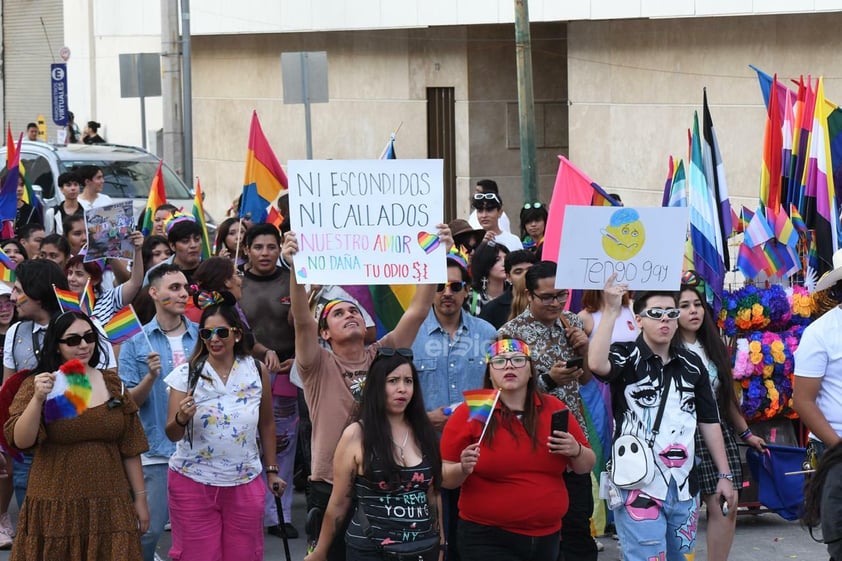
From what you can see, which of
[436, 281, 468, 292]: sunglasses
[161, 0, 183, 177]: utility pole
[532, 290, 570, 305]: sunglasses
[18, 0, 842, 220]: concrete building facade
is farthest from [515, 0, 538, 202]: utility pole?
[532, 290, 570, 305]: sunglasses

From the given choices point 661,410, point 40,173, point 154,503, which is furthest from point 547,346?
point 40,173

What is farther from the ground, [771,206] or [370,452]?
[771,206]

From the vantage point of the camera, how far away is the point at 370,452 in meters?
6.26

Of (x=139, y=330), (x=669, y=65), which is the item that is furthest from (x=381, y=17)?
(x=139, y=330)

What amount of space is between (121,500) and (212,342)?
88cm

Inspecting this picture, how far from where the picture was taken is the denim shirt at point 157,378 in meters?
7.73

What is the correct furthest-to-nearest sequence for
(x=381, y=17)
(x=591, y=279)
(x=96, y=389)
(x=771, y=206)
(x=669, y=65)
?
(x=381, y=17), (x=669, y=65), (x=771, y=206), (x=591, y=279), (x=96, y=389)

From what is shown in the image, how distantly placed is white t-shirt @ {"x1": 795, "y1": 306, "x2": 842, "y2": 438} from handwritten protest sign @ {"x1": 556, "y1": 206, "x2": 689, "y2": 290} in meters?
0.86

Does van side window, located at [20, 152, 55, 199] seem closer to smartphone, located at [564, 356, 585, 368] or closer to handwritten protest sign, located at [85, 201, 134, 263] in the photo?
handwritten protest sign, located at [85, 201, 134, 263]

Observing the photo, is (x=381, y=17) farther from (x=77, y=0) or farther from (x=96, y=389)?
(x=96, y=389)

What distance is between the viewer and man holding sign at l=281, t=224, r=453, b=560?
6.95 m

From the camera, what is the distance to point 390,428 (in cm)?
636

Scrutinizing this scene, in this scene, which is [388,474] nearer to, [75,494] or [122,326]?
[75,494]

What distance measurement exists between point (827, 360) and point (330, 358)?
2.27m
